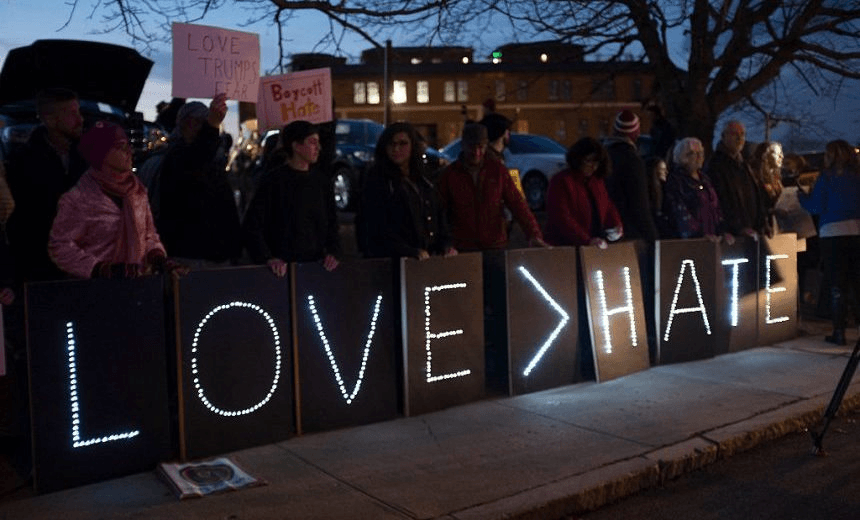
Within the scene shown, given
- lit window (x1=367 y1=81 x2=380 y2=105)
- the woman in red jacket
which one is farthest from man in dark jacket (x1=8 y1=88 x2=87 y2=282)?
lit window (x1=367 y1=81 x2=380 y2=105)

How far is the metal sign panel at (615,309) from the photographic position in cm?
759

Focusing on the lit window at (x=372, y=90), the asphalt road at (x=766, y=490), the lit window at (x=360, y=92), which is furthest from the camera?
the lit window at (x=372, y=90)

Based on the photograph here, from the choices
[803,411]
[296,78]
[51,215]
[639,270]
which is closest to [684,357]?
[639,270]

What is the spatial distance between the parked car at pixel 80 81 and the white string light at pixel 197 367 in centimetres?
524

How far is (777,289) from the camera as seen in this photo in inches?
372

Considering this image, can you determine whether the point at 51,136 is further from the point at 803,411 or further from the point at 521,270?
the point at 803,411

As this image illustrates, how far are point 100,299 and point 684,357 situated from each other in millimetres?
5253

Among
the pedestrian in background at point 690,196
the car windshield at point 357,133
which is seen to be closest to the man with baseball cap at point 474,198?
the pedestrian in background at point 690,196

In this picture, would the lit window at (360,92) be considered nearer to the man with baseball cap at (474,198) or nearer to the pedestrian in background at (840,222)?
the pedestrian in background at (840,222)

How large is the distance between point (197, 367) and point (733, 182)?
579cm

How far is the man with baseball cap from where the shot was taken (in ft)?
24.6

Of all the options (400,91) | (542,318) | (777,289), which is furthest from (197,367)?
(400,91)

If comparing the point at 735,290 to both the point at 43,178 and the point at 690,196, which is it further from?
the point at 43,178

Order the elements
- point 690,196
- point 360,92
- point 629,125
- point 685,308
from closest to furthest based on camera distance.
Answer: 1. point 685,308
2. point 629,125
3. point 690,196
4. point 360,92
